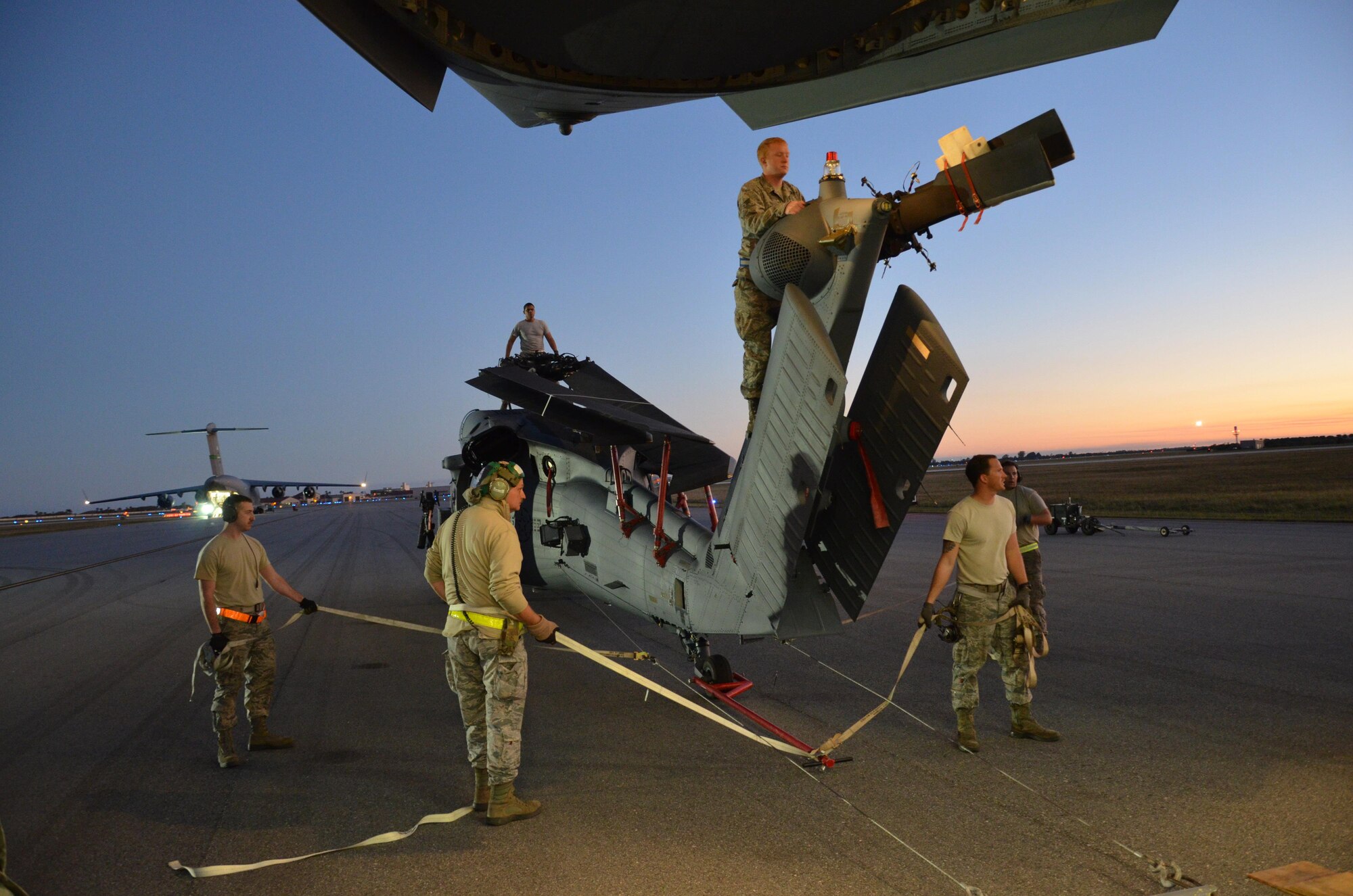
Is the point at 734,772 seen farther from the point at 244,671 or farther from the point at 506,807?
the point at 244,671

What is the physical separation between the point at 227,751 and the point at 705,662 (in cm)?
403

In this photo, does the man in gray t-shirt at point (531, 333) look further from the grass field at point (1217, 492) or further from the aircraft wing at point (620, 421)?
the grass field at point (1217, 492)

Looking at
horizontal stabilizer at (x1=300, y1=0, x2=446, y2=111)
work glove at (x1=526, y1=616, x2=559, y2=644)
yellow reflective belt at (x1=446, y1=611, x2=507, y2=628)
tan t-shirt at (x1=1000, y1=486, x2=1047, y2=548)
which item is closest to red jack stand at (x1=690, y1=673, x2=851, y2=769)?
work glove at (x1=526, y1=616, x2=559, y2=644)

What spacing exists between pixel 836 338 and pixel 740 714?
3.45 m

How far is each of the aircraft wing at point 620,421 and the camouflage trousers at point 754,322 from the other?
0.78m

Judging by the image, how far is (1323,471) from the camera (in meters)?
37.4

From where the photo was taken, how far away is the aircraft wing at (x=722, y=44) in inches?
187

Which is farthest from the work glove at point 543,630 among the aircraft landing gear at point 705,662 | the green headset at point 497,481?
the aircraft landing gear at point 705,662

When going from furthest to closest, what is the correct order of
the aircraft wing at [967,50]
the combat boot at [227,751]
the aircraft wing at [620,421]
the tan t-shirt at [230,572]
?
1. the aircraft wing at [620,421]
2. the tan t-shirt at [230,572]
3. the combat boot at [227,751]
4. the aircraft wing at [967,50]

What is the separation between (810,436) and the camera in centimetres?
460

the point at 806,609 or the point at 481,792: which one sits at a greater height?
the point at 806,609

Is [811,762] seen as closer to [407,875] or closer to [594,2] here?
[407,875]

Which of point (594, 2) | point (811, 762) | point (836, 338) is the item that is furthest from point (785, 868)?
point (594, 2)

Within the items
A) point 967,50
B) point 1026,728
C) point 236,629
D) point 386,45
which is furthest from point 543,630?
point 967,50
